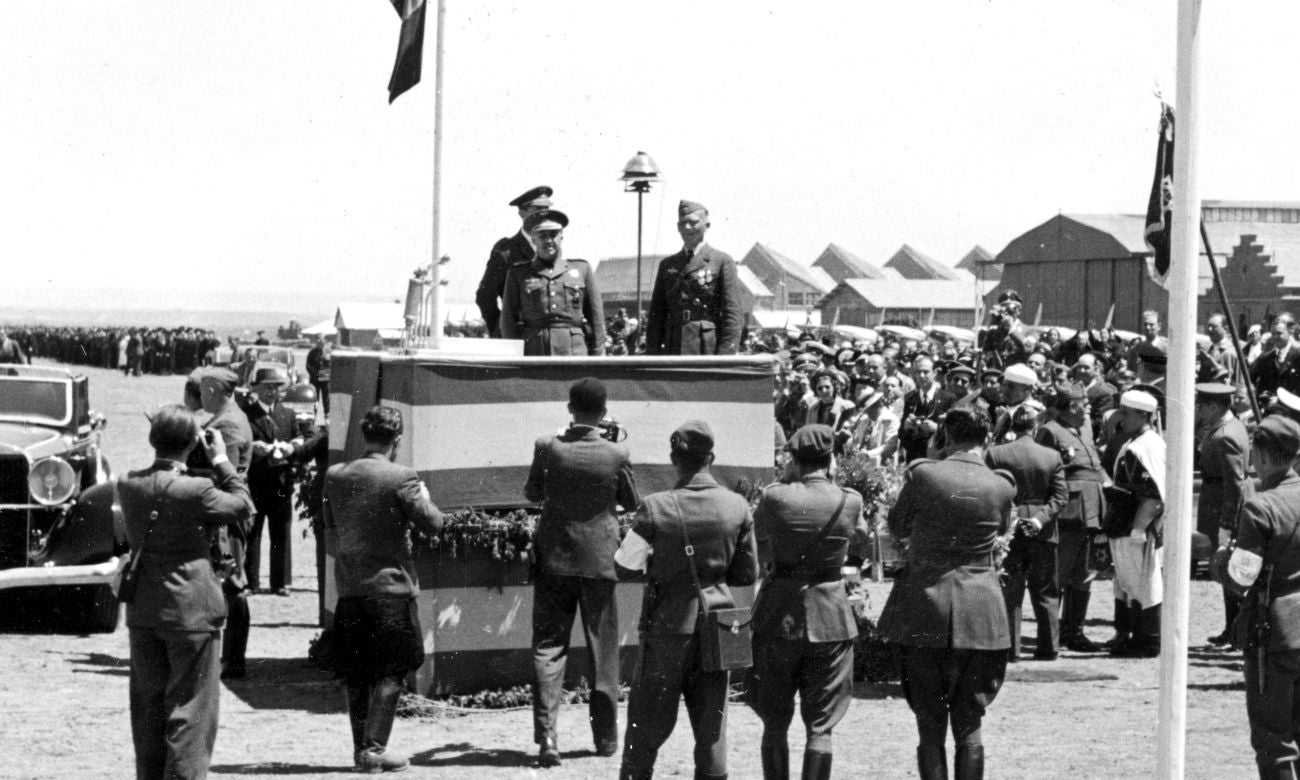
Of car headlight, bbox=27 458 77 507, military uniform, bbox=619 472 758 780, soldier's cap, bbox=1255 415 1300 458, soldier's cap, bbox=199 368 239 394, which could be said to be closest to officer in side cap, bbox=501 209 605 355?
soldier's cap, bbox=199 368 239 394

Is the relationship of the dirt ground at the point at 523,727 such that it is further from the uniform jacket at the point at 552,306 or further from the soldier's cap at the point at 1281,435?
the uniform jacket at the point at 552,306

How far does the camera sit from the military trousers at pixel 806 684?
7.39 m

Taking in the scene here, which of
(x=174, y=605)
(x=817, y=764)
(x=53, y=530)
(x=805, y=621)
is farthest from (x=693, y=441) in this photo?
(x=53, y=530)

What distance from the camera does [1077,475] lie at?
12094mm

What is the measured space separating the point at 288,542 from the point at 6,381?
2724 mm

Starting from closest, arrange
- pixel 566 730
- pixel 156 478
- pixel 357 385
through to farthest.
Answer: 1. pixel 156 478
2. pixel 566 730
3. pixel 357 385

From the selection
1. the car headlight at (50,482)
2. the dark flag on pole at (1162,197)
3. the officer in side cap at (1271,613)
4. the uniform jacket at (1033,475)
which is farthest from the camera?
the car headlight at (50,482)

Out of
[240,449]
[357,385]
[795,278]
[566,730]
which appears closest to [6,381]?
[240,449]

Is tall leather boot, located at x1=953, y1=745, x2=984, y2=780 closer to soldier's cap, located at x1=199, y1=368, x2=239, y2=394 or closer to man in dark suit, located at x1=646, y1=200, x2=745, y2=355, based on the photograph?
man in dark suit, located at x1=646, y1=200, x2=745, y2=355

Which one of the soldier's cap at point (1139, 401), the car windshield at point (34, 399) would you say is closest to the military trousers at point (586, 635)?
the soldier's cap at point (1139, 401)

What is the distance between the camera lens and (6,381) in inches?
571

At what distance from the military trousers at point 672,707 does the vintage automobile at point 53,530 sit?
6.46 metres

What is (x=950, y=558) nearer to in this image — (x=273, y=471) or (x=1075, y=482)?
(x=1075, y=482)

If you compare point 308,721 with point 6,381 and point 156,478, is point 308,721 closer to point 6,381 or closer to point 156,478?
point 156,478
